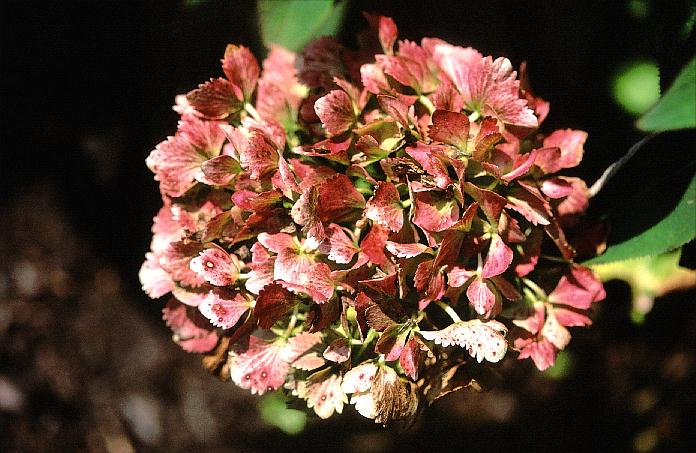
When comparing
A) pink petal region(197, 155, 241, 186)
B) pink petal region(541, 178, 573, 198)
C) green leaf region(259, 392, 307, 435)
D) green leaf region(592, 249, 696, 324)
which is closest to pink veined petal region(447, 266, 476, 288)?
pink petal region(541, 178, 573, 198)

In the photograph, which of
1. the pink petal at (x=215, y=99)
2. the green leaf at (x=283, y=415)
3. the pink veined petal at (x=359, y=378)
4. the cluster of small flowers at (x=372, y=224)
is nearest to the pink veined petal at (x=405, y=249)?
the cluster of small flowers at (x=372, y=224)

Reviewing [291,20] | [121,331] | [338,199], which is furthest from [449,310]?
[121,331]

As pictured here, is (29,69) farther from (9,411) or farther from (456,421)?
(456,421)

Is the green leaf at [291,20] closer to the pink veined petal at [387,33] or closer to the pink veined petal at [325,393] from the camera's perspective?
the pink veined petal at [387,33]

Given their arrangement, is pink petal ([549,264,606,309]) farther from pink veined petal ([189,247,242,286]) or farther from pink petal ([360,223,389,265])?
pink veined petal ([189,247,242,286])

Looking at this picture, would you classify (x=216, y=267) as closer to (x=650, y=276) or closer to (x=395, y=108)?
(x=395, y=108)
